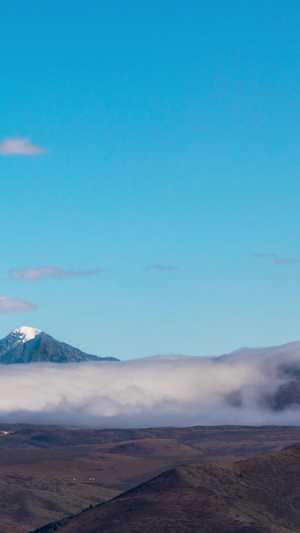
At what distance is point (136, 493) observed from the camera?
188 meters

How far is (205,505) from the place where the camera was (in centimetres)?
17288

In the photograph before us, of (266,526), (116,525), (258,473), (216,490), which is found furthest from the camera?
(258,473)

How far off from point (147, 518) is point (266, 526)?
23.6 metres

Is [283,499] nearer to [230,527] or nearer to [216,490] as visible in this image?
[216,490]

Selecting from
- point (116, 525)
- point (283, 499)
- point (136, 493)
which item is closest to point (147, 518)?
point (116, 525)

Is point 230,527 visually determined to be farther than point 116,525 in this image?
No

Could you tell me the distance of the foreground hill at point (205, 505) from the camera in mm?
164875

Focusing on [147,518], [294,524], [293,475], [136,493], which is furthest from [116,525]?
[293,475]

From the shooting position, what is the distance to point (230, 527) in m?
160

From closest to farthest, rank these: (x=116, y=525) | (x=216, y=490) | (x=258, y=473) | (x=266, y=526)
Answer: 1. (x=266, y=526)
2. (x=116, y=525)
3. (x=216, y=490)
4. (x=258, y=473)

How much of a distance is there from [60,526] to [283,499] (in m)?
42.9

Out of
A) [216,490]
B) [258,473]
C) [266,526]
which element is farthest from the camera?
[258,473]

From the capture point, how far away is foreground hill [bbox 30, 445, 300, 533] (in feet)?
541

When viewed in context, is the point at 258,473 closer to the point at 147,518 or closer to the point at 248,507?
the point at 248,507
